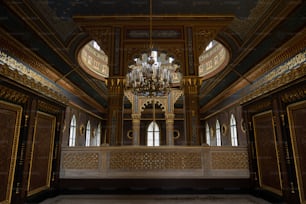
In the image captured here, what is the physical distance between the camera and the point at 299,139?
9.63ft

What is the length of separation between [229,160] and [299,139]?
1581mm

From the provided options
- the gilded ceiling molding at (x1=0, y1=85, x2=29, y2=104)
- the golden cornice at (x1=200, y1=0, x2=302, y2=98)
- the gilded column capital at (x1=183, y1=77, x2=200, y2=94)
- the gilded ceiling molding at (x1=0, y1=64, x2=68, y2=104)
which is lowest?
the gilded ceiling molding at (x1=0, y1=85, x2=29, y2=104)

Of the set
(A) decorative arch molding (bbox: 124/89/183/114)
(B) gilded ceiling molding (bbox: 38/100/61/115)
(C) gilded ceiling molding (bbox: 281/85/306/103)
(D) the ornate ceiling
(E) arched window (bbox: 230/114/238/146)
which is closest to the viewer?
(C) gilded ceiling molding (bbox: 281/85/306/103)

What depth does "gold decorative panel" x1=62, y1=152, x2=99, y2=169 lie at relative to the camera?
13.6ft

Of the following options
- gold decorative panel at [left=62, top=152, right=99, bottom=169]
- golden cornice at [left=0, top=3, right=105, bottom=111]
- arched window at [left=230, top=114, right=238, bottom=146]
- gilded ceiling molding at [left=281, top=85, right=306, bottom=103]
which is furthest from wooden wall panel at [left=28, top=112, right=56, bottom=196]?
arched window at [left=230, top=114, right=238, bottom=146]

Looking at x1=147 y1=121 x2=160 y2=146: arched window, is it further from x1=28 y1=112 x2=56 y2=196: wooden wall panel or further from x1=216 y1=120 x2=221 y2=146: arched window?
x1=28 y1=112 x2=56 y2=196: wooden wall panel

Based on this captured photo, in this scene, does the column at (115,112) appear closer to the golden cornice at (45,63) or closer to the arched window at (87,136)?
the golden cornice at (45,63)

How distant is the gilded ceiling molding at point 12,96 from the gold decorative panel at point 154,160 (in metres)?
2.04

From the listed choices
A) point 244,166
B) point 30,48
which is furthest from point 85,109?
point 244,166

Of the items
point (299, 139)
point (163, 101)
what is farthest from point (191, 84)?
point (163, 101)

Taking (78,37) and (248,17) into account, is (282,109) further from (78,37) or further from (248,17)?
(78,37)

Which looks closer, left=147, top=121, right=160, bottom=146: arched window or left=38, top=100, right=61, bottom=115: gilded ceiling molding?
left=38, top=100, right=61, bottom=115: gilded ceiling molding

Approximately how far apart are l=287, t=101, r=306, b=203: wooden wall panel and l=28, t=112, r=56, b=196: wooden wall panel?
4.49m

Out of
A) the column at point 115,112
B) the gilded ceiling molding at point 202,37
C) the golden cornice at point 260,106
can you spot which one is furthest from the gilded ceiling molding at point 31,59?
the golden cornice at point 260,106
